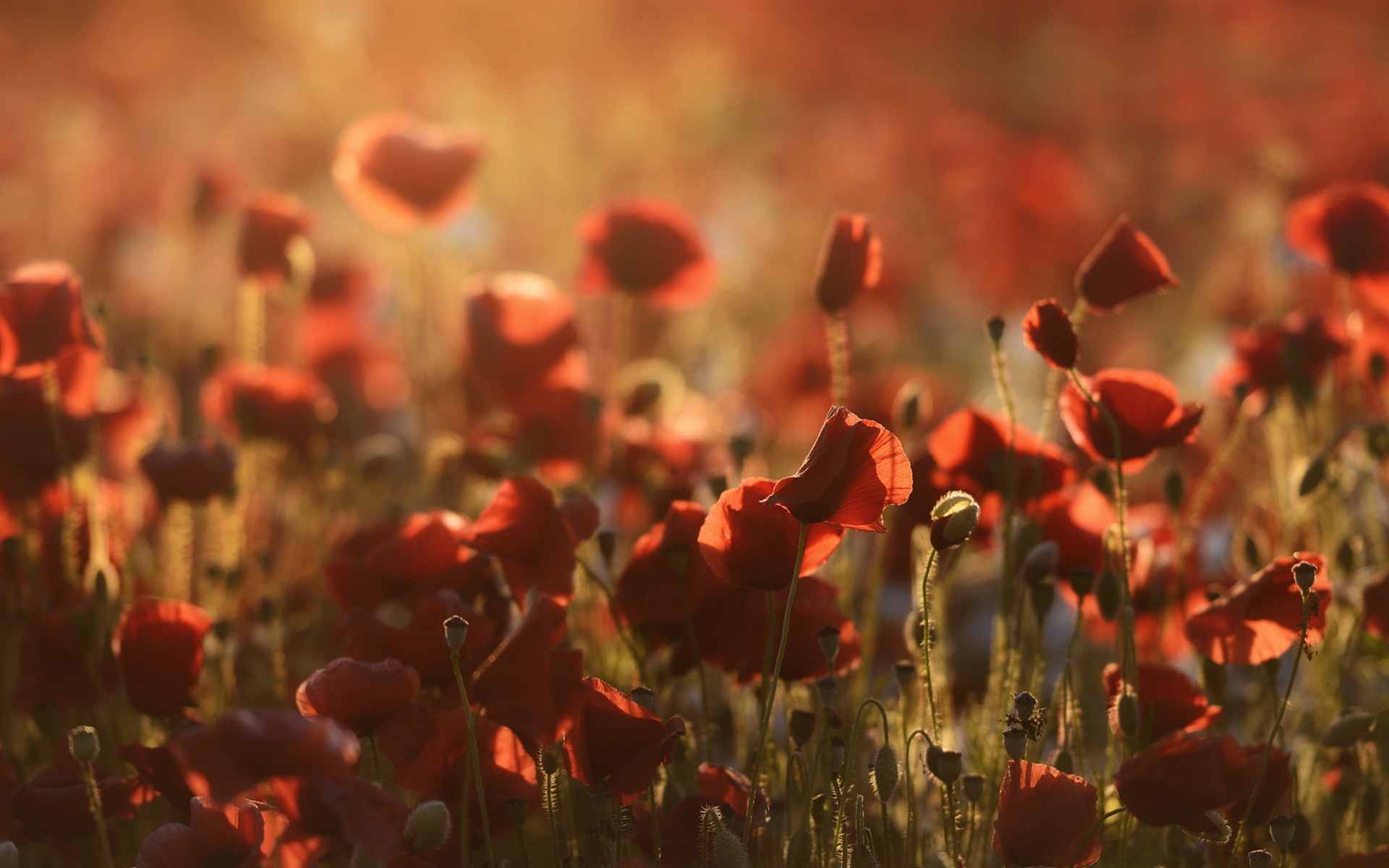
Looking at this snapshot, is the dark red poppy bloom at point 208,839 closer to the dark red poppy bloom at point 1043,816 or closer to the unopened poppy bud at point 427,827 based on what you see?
the unopened poppy bud at point 427,827

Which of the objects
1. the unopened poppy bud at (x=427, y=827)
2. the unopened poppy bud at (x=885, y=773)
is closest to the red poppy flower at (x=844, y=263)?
the unopened poppy bud at (x=885, y=773)

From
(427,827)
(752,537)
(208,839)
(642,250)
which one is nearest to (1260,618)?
(752,537)

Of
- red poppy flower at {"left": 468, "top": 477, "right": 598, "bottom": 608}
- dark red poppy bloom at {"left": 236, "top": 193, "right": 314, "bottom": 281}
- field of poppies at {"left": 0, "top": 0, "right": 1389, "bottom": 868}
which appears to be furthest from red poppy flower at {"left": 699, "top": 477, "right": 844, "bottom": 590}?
dark red poppy bloom at {"left": 236, "top": 193, "right": 314, "bottom": 281}

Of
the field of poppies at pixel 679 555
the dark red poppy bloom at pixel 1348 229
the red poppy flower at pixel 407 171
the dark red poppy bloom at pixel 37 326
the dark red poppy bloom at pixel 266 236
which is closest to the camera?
the field of poppies at pixel 679 555

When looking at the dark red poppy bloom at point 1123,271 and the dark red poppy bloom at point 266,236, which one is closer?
the dark red poppy bloom at point 1123,271

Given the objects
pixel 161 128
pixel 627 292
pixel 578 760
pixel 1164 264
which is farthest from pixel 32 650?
pixel 161 128

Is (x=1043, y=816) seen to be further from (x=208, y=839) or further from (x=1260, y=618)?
(x=208, y=839)

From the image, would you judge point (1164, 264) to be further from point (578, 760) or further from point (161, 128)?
point (161, 128)
